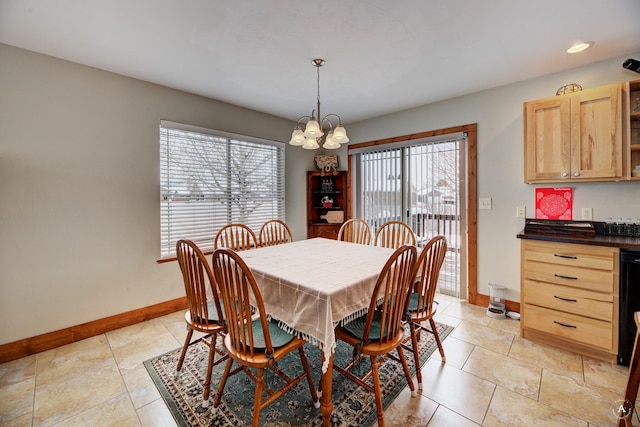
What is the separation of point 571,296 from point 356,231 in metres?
2.00

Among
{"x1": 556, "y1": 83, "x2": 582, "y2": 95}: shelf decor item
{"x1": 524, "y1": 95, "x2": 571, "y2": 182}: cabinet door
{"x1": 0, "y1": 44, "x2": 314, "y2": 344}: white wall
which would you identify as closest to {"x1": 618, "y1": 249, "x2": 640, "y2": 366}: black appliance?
{"x1": 524, "y1": 95, "x2": 571, "y2": 182}: cabinet door

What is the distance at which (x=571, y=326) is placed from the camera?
2170mm

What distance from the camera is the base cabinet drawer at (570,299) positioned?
2.04 meters

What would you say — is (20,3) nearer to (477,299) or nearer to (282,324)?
(282,324)

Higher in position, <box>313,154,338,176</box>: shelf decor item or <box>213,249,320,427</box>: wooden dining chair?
<box>313,154,338,176</box>: shelf decor item

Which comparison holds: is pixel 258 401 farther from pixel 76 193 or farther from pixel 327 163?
pixel 327 163

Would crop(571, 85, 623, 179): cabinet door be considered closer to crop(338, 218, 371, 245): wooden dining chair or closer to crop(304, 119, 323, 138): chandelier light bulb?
crop(338, 218, 371, 245): wooden dining chair

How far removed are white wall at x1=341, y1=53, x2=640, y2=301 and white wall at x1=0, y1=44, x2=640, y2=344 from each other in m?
0.01

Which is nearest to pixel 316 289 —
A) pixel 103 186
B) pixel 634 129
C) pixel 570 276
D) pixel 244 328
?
pixel 244 328

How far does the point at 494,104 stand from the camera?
3.00 metres

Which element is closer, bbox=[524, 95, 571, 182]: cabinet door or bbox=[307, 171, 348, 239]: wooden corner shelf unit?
bbox=[524, 95, 571, 182]: cabinet door

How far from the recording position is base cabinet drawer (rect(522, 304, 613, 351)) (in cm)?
204

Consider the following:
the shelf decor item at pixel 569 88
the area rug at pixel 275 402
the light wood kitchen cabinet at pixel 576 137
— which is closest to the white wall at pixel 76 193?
the area rug at pixel 275 402

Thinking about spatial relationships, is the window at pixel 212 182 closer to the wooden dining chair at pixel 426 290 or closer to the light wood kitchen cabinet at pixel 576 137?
the wooden dining chair at pixel 426 290
